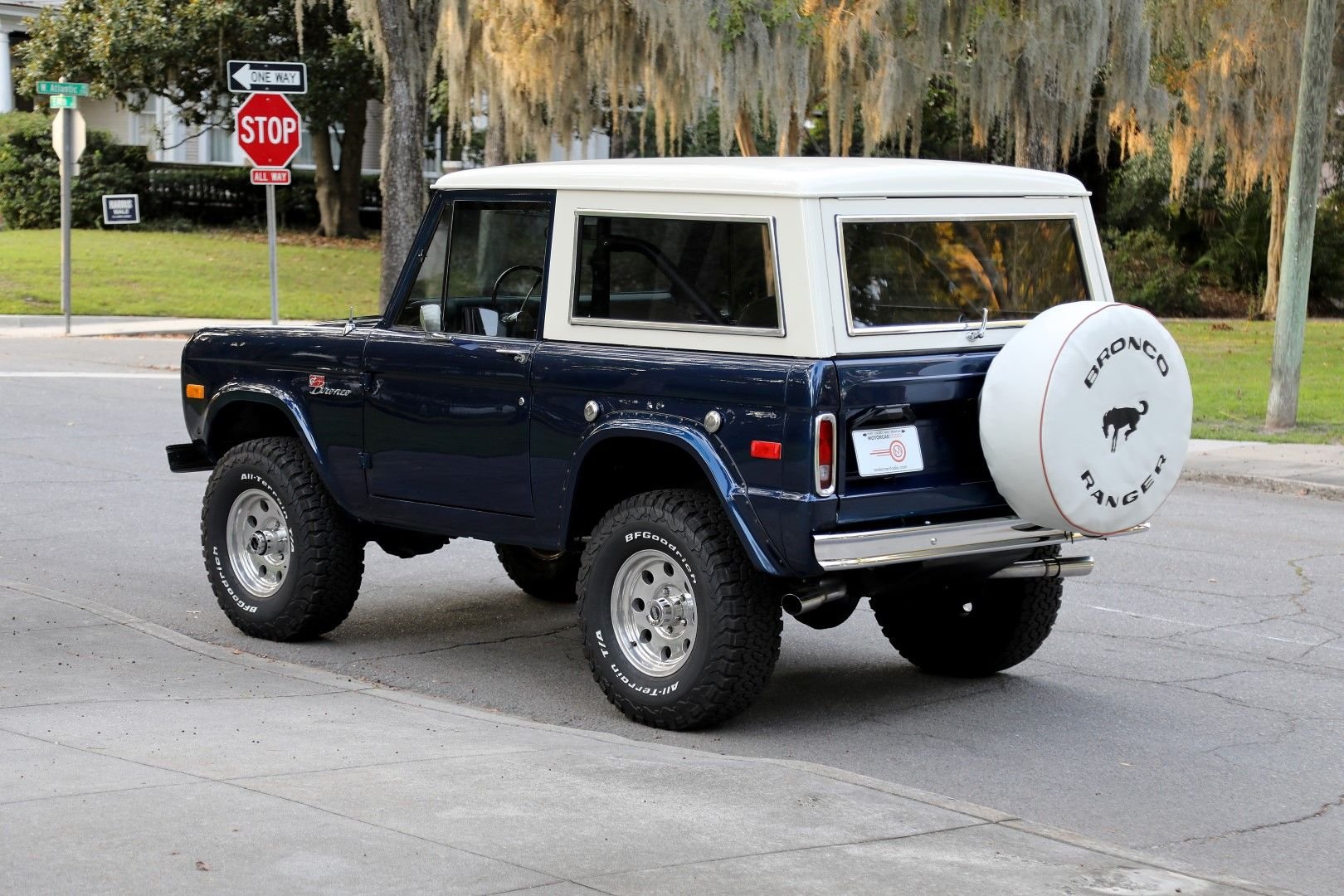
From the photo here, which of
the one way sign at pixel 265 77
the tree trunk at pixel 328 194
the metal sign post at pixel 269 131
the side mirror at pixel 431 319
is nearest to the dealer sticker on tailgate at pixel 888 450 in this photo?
the side mirror at pixel 431 319

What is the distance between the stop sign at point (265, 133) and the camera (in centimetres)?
2070

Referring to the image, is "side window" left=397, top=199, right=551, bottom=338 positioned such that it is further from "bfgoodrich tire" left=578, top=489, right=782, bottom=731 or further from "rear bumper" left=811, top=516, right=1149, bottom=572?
"rear bumper" left=811, top=516, right=1149, bottom=572

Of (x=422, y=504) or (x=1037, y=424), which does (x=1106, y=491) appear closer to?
(x=1037, y=424)

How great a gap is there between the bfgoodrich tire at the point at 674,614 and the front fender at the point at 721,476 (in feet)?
0.41

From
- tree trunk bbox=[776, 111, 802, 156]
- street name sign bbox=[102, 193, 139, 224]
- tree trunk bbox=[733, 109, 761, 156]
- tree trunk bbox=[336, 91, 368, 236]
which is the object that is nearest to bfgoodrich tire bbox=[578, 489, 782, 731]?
tree trunk bbox=[776, 111, 802, 156]

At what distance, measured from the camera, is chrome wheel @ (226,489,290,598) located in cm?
822

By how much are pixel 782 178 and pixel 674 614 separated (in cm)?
170

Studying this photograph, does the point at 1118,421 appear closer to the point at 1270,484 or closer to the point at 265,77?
the point at 1270,484

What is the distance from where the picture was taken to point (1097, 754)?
6.54 m

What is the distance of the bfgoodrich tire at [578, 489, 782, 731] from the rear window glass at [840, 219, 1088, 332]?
980 millimetres

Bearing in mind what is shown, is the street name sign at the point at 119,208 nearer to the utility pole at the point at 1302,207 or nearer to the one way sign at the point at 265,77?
the one way sign at the point at 265,77

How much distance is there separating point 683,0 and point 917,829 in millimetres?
20024

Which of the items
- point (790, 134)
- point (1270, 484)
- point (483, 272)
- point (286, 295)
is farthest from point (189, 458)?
point (286, 295)

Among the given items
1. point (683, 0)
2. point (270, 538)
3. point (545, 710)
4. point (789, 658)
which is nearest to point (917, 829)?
point (545, 710)
